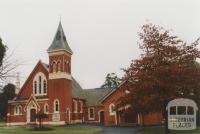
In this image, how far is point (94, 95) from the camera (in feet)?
224

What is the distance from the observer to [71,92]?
2425 inches

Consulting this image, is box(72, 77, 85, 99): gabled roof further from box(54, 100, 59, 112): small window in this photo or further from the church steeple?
box(54, 100, 59, 112): small window

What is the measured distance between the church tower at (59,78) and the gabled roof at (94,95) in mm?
6372

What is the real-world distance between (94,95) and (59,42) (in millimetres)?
12613

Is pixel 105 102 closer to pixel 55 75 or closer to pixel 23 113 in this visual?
pixel 55 75

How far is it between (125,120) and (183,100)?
25137 millimetres

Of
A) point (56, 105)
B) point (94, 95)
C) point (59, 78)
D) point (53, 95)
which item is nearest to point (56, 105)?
point (56, 105)

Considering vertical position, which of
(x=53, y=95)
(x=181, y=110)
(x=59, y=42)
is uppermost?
(x=59, y=42)

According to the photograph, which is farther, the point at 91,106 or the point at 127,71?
the point at 91,106

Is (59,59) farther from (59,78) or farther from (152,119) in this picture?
(152,119)

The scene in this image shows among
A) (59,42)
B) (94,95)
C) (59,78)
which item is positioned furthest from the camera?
(94,95)

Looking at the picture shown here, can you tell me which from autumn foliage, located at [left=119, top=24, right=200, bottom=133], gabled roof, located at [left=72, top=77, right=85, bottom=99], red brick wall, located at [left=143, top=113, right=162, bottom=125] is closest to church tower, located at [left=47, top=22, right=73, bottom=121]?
gabled roof, located at [left=72, top=77, right=85, bottom=99]

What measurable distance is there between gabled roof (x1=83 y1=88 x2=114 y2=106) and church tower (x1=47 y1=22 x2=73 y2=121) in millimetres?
6372

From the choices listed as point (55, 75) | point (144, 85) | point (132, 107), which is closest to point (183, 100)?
point (144, 85)
